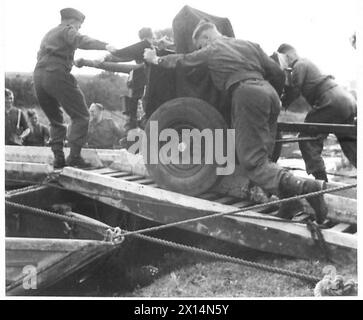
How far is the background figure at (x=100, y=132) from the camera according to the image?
5.77m

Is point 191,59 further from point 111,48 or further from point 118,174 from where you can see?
point 118,174

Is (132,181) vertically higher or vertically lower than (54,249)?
higher

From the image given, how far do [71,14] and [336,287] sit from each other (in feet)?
8.33

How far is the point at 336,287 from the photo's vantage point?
2.40 meters

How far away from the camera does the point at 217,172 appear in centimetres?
315

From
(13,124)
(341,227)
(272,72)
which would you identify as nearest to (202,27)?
(272,72)

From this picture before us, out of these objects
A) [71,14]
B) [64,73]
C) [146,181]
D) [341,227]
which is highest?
[71,14]

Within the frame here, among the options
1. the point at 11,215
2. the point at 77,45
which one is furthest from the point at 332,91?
the point at 11,215

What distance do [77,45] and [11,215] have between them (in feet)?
4.55

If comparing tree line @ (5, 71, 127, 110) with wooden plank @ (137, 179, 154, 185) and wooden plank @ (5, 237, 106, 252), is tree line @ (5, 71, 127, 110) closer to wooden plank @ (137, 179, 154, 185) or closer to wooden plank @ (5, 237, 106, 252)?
wooden plank @ (137, 179, 154, 185)

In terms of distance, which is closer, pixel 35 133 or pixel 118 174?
pixel 118 174

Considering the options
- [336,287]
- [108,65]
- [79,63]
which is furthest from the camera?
[108,65]

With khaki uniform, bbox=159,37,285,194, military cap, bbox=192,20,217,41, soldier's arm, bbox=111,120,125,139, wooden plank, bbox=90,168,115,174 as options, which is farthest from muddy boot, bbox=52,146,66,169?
soldier's arm, bbox=111,120,125,139

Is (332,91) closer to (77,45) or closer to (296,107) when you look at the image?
(77,45)
